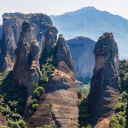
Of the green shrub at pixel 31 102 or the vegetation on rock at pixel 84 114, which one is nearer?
the vegetation on rock at pixel 84 114

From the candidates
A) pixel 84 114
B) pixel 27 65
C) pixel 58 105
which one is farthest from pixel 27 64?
pixel 84 114

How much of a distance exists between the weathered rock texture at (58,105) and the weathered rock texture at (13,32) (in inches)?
1018

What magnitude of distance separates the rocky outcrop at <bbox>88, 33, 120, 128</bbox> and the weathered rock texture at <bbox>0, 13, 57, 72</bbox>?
24.8 m

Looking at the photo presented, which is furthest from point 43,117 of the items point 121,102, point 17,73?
point 17,73

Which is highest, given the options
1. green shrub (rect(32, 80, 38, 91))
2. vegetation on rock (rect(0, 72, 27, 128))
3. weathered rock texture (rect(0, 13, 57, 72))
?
weathered rock texture (rect(0, 13, 57, 72))

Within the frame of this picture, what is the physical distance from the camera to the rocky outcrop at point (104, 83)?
6366 centimetres

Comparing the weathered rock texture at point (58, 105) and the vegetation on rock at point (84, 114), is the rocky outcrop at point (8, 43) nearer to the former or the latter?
the weathered rock texture at point (58, 105)

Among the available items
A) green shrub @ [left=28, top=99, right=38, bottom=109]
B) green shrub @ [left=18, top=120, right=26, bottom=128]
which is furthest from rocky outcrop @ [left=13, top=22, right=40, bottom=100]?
green shrub @ [left=18, top=120, right=26, bottom=128]

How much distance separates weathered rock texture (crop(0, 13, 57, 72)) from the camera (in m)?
115

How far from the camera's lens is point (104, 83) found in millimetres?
69250

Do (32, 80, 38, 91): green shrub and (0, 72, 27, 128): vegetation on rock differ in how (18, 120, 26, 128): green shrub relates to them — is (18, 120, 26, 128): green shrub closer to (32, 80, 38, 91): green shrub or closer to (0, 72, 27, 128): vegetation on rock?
(0, 72, 27, 128): vegetation on rock

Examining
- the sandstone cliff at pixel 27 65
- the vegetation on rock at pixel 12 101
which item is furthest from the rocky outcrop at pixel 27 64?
the vegetation on rock at pixel 12 101

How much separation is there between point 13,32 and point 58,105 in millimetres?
86013

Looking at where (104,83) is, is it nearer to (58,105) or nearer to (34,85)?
(58,105)
